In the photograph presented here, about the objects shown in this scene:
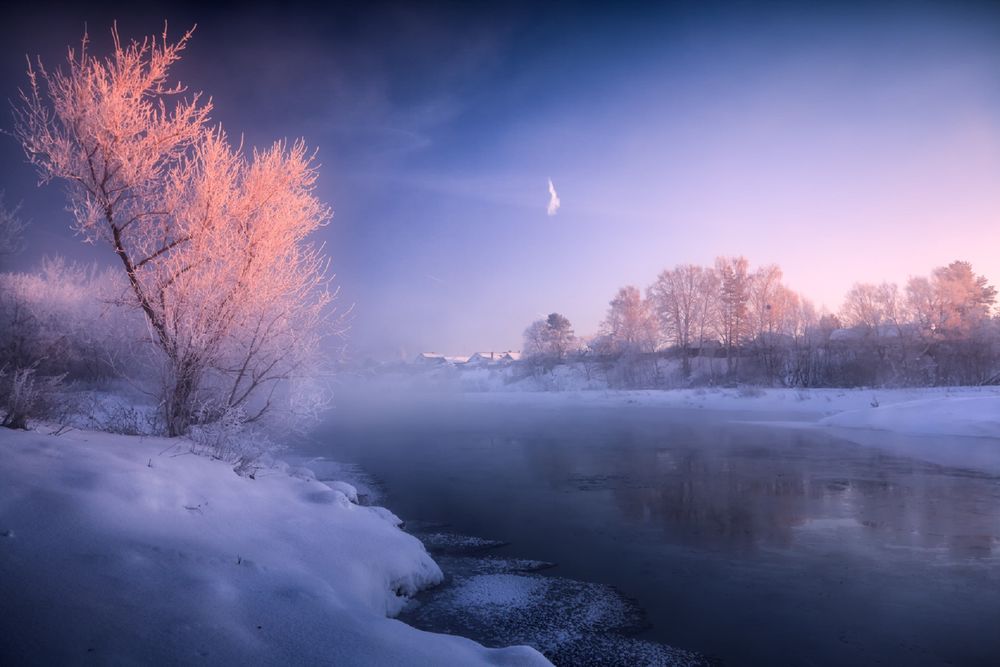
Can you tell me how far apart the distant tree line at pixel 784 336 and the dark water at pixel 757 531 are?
71.2 ft

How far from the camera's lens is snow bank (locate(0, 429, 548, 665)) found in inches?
119

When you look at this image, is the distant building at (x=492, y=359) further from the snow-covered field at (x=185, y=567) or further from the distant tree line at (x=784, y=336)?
the snow-covered field at (x=185, y=567)

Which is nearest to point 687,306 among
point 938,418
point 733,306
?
point 733,306

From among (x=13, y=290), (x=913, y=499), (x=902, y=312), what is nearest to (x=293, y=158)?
(x=913, y=499)

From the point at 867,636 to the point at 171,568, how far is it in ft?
22.0

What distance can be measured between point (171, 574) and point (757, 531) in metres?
8.54

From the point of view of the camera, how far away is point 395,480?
13414mm

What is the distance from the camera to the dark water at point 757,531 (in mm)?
5250

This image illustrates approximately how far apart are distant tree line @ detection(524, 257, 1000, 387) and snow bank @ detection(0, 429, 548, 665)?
3942 cm

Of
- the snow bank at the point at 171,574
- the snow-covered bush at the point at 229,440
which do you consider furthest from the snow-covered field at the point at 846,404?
the snow-covered bush at the point at 229,440

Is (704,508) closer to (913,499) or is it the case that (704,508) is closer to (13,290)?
(913,499)

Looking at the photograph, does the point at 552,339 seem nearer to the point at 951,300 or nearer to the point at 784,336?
the point at 784,336

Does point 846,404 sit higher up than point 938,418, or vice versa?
point 938,418

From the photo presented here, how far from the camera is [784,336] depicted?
41.5 m
